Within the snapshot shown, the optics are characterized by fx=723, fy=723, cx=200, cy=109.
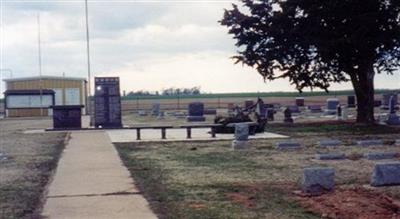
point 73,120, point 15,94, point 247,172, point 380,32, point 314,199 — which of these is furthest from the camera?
point 15,94

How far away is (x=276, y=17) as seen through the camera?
32969mm

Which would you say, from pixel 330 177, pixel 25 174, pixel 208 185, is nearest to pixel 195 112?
pixel 25 174

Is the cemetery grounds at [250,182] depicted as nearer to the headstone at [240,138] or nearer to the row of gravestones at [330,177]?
the row of gravestones at [330,177]

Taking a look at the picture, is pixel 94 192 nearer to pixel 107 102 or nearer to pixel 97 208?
pixel 97 208

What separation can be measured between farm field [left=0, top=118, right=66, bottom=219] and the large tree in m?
11.5

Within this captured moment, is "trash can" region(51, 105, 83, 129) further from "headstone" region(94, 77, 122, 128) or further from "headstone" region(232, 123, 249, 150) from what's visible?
"headstone" region(232, 123, 249, 150)

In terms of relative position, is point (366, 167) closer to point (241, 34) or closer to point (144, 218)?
point (144, 218)

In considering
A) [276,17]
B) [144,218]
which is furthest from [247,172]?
[276,17]

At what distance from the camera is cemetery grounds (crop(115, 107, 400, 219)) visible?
9.71 metres

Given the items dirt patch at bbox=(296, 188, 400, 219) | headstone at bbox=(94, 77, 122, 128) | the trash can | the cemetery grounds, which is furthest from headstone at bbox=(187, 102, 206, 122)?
dirt patch at bbox=(296, 188, 400, 219)

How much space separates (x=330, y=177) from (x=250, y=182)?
1836mm

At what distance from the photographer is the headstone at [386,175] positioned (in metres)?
11.4

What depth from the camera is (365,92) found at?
33.9 m

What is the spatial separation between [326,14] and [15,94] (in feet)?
118
